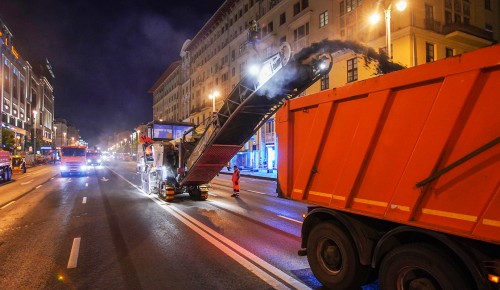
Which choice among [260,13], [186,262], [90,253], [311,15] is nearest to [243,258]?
[186,262]

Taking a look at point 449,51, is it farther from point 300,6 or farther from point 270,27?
point 270,27

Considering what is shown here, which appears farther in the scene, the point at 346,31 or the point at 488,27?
the point at 488,27

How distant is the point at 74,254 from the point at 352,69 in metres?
25.0

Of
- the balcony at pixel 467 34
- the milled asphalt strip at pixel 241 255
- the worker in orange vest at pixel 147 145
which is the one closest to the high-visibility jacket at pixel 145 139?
the worker in orange vest at pixel 147 145

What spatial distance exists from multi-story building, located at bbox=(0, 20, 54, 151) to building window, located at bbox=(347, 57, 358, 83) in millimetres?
53331

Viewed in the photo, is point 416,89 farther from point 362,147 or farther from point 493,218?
point 493,218

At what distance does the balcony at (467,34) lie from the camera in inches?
1003

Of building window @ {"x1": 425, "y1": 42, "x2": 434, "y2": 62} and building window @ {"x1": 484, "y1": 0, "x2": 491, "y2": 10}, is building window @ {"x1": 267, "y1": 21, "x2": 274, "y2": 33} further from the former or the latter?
building window @ {"x1": 484, "y1": 0, "x2": 491, "y2": 10}

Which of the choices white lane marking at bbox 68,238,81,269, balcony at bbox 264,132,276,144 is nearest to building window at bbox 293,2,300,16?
balcony at bbox 264,132,276,144

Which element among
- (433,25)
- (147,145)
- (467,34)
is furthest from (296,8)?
(147,145)

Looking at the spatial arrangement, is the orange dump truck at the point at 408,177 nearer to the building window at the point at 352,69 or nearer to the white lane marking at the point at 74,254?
the white lane marking at the point at 74,254

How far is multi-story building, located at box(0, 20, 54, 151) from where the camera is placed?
64.0m

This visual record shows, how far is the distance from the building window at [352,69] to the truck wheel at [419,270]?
82.3 feet

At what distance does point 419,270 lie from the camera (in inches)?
144
